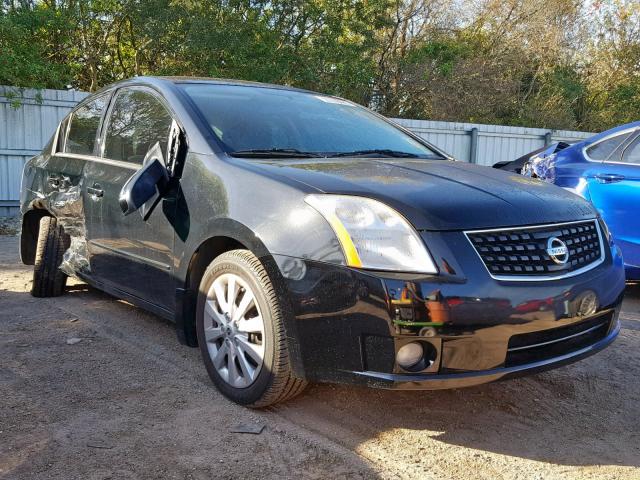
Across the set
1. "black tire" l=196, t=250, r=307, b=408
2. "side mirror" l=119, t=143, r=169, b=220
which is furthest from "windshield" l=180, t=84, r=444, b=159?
"black tire" l=196, t=250, r=307, b=408

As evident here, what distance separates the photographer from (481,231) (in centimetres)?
252

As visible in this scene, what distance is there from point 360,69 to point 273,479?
46.2ft

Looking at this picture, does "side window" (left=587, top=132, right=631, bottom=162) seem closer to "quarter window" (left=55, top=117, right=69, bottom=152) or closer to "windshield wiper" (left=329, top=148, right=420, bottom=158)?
"windshield wiper" (left=329, top=148, right=420, bottom=158)

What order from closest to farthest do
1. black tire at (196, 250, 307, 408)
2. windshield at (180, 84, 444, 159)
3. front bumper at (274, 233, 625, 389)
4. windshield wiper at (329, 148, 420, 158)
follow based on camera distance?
front bumper at (274, 233, 625, 389) < black tire at (196, 250, 307, 408) < windshield at (180, 84, 444, 159) < windshield wiper at (329, 148, 420, 158)

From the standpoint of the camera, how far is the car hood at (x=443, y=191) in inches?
100

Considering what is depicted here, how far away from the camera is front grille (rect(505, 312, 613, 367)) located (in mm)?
2532

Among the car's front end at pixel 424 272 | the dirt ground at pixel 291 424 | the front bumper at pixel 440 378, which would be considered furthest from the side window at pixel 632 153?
the front bumper at pixel 440 378

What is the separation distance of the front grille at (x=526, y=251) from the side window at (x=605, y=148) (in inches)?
120

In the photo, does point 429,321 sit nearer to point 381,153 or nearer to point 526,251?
point 526,251

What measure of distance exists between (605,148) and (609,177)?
0.37 m

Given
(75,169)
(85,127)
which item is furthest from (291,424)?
(85,127)

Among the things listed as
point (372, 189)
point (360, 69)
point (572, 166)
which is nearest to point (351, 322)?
point (372, 189)

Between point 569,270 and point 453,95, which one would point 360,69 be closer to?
point 453,95

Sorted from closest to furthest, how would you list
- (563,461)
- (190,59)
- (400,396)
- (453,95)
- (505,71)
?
(563,461) < (400,396) < (190,59) < (453,95) < (505,71)
